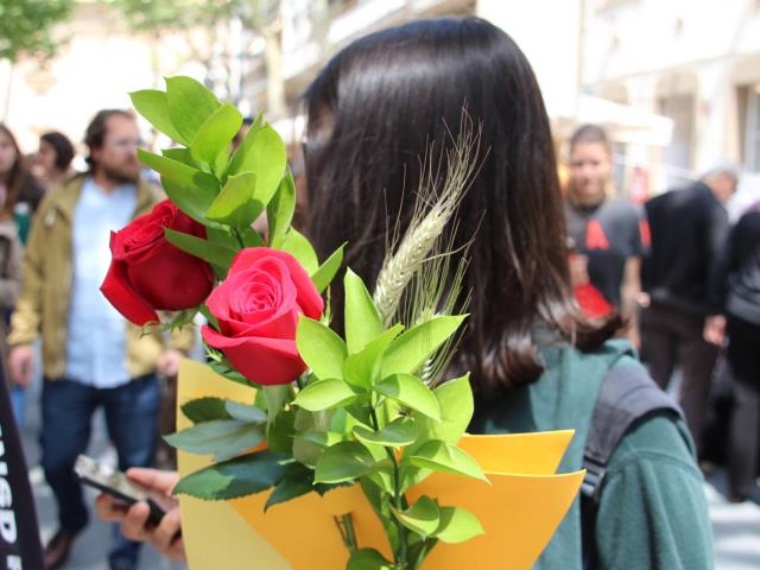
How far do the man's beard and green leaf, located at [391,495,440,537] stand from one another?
9.23ft

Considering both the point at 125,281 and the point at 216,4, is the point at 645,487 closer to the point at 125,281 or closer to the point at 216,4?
the point at 125,281

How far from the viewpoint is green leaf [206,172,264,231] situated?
0.79 m

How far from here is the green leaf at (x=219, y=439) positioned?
0.92 metres

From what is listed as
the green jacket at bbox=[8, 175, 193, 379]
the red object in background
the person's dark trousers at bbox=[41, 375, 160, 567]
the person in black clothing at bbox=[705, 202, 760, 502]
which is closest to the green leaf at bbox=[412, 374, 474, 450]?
the red object in background

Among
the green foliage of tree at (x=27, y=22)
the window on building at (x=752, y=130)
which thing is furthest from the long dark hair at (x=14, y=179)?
the window on building at (x=752, y=130)

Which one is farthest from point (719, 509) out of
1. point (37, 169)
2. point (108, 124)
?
point (37, 169)

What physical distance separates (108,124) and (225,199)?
282cm

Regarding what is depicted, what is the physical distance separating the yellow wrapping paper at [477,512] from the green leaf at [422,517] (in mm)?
58

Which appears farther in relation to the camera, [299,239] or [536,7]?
[536,7]

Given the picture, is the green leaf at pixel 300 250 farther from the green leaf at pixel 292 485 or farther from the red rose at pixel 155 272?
the green leaf at pixel 292 485

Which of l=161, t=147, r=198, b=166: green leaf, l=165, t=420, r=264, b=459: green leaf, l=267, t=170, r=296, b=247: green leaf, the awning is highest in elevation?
the awning

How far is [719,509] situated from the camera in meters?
4.59

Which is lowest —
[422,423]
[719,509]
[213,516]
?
[719,509]

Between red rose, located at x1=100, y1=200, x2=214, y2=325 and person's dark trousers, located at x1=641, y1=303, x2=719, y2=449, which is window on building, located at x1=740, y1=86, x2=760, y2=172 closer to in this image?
person's dark trousers, located at x1=641, y1=303, x2=719, y2=449
